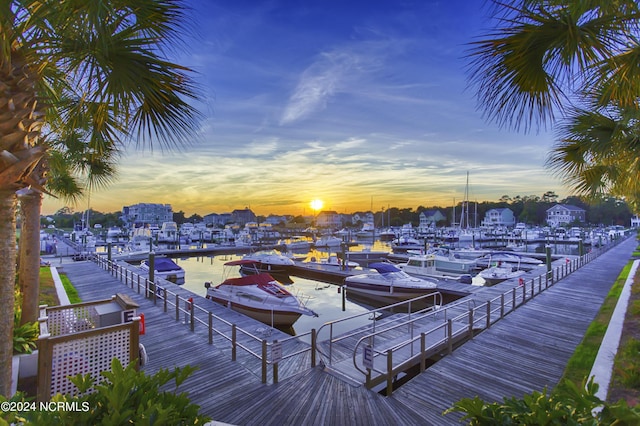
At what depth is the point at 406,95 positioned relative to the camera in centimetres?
1627

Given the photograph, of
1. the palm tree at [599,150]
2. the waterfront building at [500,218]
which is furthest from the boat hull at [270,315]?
the waterfront building at [500,218]

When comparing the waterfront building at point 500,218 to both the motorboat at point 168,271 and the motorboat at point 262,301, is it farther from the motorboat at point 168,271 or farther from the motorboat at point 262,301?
the motorboat at point 262,301

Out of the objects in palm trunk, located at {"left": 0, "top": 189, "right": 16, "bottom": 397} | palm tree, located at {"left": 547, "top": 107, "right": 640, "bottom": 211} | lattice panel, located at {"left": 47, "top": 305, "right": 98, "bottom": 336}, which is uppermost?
palm tree, located at {"left": 547, "top": 107, "right": 640, "bottom": 211}

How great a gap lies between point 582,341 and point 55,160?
1660 cm

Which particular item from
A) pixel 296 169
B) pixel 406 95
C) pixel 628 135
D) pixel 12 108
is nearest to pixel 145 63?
pixel 12 108

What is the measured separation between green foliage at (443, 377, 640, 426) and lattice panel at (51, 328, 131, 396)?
5862 mm

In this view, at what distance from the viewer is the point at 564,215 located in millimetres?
105375

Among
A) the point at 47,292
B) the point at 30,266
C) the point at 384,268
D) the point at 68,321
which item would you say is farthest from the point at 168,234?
the point at 68,321

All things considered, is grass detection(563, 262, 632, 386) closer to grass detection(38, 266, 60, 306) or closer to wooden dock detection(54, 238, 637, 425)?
wooden dock detection(54, 238, 637, 425)

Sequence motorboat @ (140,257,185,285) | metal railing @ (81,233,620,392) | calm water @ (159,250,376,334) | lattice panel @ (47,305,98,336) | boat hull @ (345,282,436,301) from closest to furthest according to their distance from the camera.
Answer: lattice panel @ (47,305,98,336), metal railing @ (81,233,620,392), calm water @ (159,250,376,334), boat hull @ (345,282,436,301), motorboat @ (140,257,185,285)

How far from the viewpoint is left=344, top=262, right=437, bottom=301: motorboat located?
2116 cm

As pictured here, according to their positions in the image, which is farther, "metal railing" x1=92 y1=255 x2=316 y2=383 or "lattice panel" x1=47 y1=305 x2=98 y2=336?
"metal railing" x1=92 y1=255 x2=316 y2=383

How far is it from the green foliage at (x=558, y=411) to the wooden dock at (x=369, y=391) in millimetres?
3533

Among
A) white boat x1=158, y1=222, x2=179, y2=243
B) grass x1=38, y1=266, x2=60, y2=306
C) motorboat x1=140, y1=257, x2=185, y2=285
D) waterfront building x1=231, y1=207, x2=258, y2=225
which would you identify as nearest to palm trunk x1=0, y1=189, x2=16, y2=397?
grass x1=38, y1=266, x2=60, y2=306
